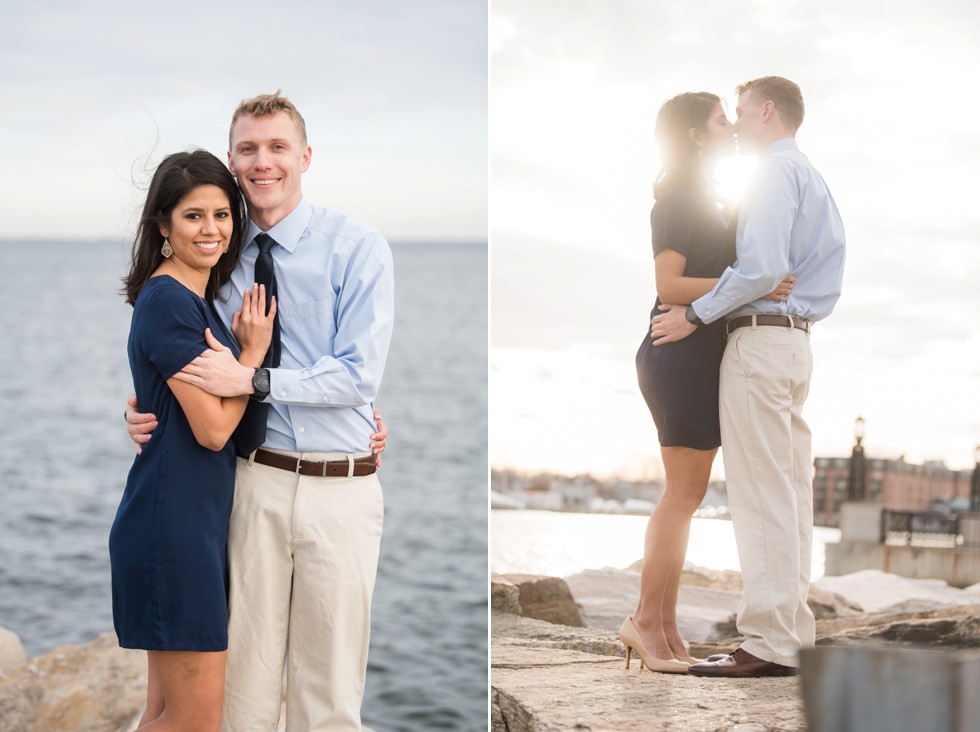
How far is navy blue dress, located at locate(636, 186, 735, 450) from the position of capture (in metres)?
3.37

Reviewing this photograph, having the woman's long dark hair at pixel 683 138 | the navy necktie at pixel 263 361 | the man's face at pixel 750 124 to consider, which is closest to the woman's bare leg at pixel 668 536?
the woman's long dark hair at pixel 683 138

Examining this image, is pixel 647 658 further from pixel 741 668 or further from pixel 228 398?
pixel 228 398

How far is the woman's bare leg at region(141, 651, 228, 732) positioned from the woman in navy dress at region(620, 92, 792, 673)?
142 centimetres

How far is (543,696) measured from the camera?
133 inches

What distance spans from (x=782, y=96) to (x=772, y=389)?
0.87 meters

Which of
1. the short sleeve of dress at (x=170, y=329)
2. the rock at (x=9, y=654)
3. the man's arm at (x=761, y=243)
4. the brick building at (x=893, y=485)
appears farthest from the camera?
the rock at (x=9, y=654)

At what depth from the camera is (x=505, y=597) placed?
4.59 metres

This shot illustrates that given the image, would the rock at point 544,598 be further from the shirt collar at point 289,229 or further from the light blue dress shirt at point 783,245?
the shirt collar at point 289,229

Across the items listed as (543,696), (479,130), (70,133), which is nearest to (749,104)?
(543,696)

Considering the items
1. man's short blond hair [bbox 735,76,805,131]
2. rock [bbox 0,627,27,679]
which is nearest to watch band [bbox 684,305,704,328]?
man's short blond hair [bbox 735,76,805,131]

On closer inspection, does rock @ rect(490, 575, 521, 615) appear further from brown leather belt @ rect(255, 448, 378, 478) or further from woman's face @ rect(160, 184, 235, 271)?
woman's face @ rect(160, 184, 235, 271)

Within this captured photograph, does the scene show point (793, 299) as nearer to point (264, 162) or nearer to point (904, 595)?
point (264, 162)

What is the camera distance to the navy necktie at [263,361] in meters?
2.62

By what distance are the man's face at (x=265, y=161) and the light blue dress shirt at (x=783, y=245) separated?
1.18 meters
